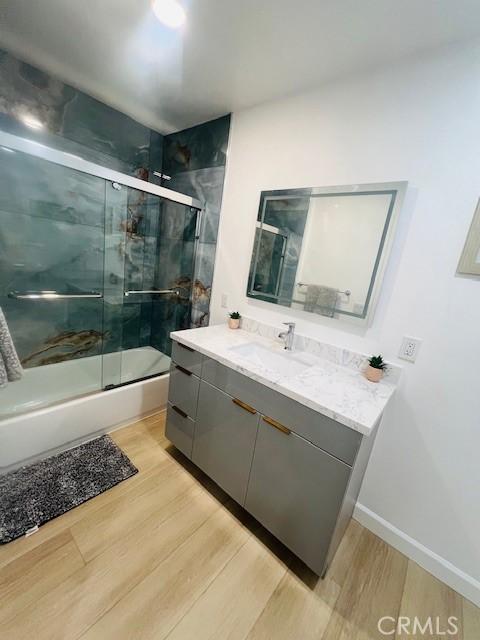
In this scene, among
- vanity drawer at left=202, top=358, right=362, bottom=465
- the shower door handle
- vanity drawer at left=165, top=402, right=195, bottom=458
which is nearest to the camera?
vanity drawer at left=202, top=358, right=362, bottom=465

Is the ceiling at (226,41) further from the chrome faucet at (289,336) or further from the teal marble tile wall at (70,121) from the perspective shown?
the chrome faucet at (289,336)

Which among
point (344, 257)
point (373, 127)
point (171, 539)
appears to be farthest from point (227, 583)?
point (373, 127)

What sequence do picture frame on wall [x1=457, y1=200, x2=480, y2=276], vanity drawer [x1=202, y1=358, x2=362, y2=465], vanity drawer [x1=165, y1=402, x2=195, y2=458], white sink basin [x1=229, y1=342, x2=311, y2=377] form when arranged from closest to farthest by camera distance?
vanity drawer [x1=202, y1=358, x2=362, y2=465], picture frame on wall [x1=457, y1=200, x2=480, y2=276], white sink basin [x1=229, y1=342, x2=311, y2=377], vanity drawer [x1=165, y1=402, x2=195, y2=458]

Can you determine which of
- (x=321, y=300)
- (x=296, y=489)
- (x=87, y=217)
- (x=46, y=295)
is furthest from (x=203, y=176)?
(x=296, y=489)

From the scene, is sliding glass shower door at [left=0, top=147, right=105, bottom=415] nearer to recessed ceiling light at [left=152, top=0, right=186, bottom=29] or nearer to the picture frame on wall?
recessed ceiling light at [left=152, top=0, right=186, bottom=29]

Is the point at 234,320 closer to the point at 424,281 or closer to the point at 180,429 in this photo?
the point at 180,429

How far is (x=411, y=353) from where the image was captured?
125cm

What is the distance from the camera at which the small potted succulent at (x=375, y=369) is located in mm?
1272

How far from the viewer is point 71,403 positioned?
5.47ft

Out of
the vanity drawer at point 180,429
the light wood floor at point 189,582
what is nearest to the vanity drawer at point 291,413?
the vanity drawer at point 180,429

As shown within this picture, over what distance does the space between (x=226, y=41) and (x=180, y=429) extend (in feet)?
7.03

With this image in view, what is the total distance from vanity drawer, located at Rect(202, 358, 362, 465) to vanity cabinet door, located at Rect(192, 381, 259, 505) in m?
0.06

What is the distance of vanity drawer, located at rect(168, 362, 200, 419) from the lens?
59.3 inches

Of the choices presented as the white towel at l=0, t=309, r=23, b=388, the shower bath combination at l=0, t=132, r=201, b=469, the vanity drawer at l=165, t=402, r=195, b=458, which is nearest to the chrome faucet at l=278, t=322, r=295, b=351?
A: the vanity drawer at l=165, t=402, r=195, b=458
